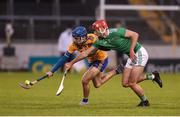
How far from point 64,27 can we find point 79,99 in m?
15.8

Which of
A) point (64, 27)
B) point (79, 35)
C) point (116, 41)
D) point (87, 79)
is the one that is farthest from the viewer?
point (64, 27)

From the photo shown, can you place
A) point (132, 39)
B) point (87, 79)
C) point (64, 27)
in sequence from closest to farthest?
point (132, 39)
point (87, 79)
point (64, 27)

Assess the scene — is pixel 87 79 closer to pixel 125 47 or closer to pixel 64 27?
pixel 125 47

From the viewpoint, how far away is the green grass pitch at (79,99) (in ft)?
48.8

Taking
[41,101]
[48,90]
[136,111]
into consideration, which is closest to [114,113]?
[136,111]

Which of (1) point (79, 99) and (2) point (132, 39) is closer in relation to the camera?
A: (2) point (132, 39)

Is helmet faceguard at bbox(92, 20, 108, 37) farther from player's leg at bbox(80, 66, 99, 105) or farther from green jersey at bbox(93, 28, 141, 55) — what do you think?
player's leg at bbox(80, 66, 99, 105)

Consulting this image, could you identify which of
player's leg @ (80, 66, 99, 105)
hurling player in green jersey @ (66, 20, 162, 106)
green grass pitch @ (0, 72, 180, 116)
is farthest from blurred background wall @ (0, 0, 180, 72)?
hurling player in green jersey @ (66, 20, 162, 106)

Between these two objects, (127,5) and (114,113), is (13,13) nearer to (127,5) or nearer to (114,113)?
(127,5)

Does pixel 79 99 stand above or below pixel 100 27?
below

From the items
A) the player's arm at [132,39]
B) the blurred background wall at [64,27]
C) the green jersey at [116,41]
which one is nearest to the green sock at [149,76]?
the green jersey at [116,41]

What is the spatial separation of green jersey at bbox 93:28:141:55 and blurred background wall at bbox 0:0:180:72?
53.9 feet

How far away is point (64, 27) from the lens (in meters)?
33.9

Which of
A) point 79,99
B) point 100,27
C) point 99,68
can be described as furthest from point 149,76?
point 79,99
